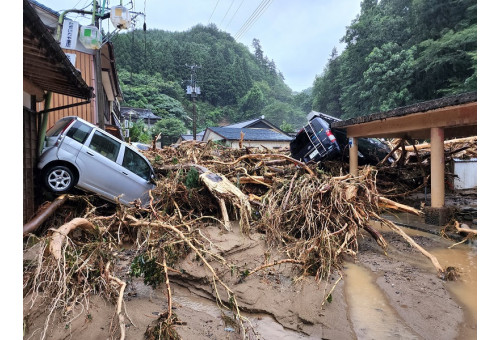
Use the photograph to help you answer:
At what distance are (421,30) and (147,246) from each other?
36755mm

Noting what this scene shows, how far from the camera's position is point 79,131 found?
6.22 meters

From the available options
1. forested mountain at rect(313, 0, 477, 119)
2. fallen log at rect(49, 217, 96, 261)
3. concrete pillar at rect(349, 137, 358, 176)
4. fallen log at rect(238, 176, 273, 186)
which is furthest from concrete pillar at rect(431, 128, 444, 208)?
forested mountain at rect(313, 0, 477, 119)

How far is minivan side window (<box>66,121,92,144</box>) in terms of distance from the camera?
6109 millimetres

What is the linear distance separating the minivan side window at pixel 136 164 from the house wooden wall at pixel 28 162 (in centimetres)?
183

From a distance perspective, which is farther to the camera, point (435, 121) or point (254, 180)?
point (254, 180)

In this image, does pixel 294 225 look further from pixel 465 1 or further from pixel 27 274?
pixel 465 1

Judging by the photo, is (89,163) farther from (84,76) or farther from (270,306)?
(84,76)

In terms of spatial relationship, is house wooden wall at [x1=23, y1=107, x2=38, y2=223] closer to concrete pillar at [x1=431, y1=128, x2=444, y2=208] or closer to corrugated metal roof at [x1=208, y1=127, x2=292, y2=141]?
concrete pillar at [x1=431, y1=128, x2=444, y2=208]

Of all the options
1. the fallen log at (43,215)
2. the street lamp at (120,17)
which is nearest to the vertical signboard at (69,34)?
the street lamp at (120,17)

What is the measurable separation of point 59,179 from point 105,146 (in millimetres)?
1162

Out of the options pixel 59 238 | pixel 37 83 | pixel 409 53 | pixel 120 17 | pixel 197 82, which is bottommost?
pixel 59 238

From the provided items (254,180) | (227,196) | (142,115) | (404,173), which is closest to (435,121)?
(404,173)

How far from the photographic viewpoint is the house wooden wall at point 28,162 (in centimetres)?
500

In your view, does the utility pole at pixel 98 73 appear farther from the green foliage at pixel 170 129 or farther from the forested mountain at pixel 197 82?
the forested mountain at pixel 197 82
